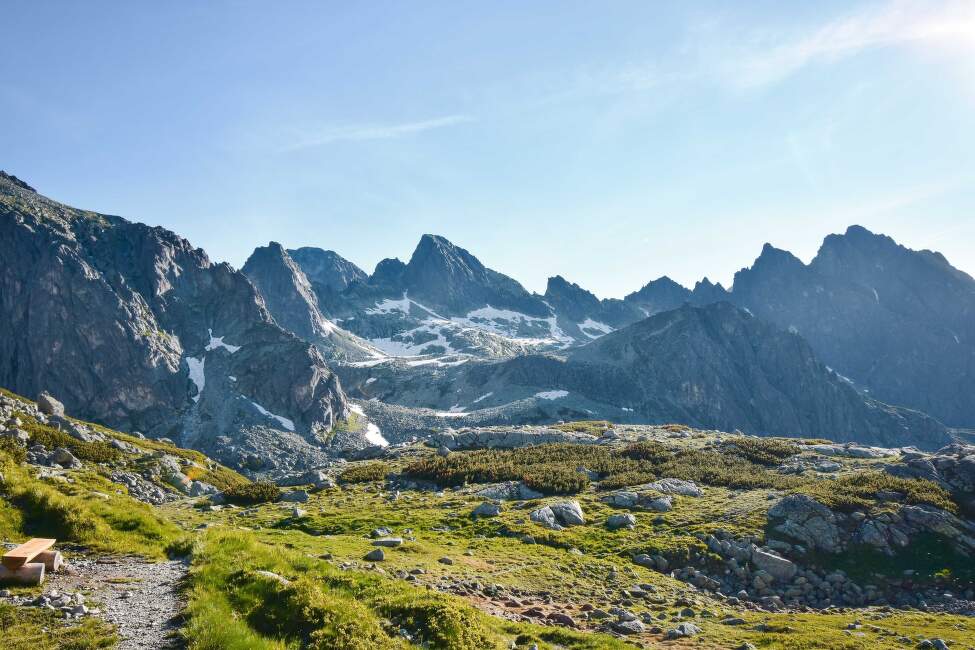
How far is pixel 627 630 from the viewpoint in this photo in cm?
2058

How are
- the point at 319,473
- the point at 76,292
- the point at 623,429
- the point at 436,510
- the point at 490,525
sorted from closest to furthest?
the point at 490,525 < the point at 436,510 < the point at 319,473 < the point at 623,429 < the point at 76,292

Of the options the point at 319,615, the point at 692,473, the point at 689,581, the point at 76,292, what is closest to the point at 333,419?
the point at 76,292

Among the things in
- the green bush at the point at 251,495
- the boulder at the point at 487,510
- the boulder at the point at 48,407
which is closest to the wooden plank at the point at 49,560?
the boulder at the point at 487,510

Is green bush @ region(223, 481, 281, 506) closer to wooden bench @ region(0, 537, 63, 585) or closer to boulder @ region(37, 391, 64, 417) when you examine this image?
wooden bench @ region(0, 537, 63, 585)

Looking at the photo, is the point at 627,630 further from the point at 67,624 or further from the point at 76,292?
the point at 76,292

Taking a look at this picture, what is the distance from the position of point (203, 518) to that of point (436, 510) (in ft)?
54.7

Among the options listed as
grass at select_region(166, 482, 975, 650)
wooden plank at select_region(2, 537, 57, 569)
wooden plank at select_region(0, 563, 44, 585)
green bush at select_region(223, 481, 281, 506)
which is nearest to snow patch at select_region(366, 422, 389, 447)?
green bush at select_region(223, 481, 281, 506)

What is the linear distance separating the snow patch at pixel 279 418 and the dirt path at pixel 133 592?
15352 cm

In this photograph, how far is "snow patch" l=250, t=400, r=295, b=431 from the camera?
162125 millimetres

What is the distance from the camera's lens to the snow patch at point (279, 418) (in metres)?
162

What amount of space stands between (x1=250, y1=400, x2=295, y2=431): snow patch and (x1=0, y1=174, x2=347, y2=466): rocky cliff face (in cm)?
54

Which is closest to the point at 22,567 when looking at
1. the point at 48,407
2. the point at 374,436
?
the point at 48,407

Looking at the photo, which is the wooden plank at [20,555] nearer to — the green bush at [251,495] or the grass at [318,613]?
the grass at [318,613]

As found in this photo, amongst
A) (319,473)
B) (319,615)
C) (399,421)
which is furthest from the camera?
(399,421)
